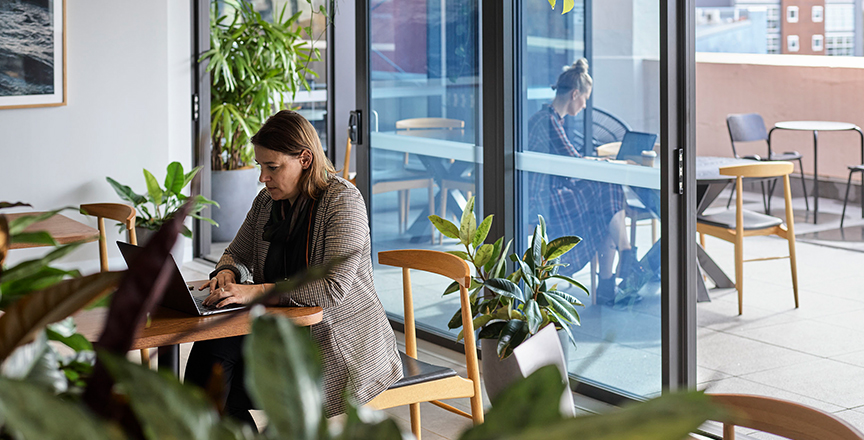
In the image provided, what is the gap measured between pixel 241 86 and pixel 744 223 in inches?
144

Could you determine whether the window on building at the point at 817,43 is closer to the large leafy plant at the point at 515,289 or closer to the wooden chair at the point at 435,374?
the large leafy plant at the point at 515,289

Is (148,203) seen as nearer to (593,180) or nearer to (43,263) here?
(593,180)

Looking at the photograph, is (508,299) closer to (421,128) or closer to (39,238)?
(421,128)

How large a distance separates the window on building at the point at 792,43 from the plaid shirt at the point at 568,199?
8.10 m

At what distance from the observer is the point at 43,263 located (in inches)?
22.0

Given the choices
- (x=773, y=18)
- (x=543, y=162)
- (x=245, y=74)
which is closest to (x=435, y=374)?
(x=543, y=162)

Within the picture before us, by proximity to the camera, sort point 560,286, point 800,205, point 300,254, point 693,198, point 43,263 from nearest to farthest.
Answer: point 43,263, point 300,254, point 693,198, point 560,286, point 800,205

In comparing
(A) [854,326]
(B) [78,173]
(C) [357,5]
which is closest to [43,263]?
(C) [357,5]

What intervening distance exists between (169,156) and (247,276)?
3.33 m

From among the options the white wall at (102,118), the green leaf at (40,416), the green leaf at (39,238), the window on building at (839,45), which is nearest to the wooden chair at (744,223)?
the white wall at (102,118)

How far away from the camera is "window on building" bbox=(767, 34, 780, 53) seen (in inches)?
422

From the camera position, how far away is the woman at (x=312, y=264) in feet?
7.66

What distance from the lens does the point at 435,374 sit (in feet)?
7.97

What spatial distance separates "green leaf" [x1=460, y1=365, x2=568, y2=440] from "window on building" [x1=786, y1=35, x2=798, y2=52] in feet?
36.4
